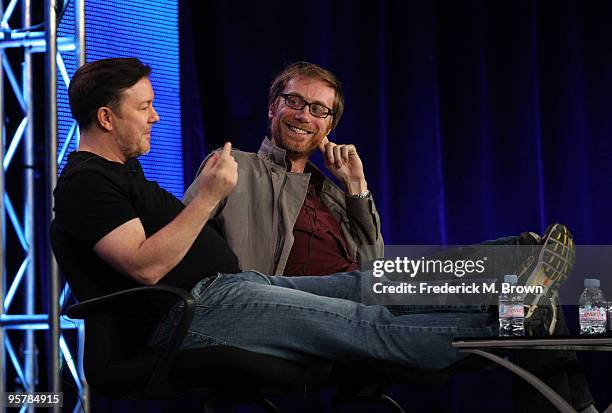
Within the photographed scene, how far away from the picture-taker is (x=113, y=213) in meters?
1.81

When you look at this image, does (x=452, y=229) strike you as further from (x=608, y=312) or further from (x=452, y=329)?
(x=452, y=329)

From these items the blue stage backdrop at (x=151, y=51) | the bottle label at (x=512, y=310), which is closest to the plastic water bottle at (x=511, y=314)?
the bottle label at (x=512, y=310)

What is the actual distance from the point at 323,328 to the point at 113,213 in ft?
1.56

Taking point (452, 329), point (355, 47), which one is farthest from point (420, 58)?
point (452, 329)

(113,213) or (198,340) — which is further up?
(113,213)

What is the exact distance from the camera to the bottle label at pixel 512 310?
67.2 inches

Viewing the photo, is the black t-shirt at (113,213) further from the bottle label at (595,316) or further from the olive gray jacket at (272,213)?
the bottle label at (595,316)

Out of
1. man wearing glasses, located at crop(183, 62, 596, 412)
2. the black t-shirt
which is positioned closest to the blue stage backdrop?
man wearing glasses, located at crop(183, 62, 596, 412)

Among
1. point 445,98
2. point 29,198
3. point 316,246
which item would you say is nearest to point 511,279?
point 316,246

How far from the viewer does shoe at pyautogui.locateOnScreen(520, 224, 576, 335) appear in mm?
1724

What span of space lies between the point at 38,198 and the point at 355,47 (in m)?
1.46

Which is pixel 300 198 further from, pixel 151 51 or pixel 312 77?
pixel 151 51

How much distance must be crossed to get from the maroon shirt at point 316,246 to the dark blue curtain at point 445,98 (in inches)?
42.6

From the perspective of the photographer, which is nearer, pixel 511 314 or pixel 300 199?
pixel 511 314
